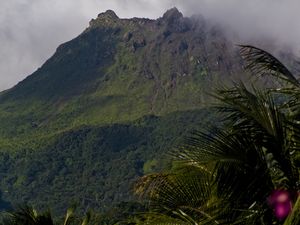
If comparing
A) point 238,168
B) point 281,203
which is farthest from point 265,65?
point 281,203

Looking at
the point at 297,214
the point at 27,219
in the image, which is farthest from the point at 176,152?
the point at 27,219

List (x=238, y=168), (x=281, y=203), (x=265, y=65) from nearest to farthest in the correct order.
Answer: (x=281, y=203), (x=238, y=168), (x=265, y=65)

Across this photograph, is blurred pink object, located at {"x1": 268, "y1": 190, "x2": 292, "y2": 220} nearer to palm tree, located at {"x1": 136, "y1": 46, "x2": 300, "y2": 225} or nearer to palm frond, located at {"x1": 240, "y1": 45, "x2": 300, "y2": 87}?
palm tree, located at {"x1": 136, "y1": 46, "x2": 300, "y2": 225}

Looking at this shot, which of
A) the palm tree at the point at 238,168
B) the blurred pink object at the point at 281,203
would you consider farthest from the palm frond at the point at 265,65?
the blurred pink object at the point at 281,203

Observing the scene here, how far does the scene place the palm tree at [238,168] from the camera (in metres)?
7.17

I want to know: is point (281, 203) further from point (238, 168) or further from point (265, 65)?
point (265, 65)

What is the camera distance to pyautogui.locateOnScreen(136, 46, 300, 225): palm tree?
7.17 m

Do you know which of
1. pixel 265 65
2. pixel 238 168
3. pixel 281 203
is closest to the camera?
pixel 281 203

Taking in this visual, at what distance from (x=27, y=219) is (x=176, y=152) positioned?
548cm

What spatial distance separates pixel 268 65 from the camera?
26.4 feet

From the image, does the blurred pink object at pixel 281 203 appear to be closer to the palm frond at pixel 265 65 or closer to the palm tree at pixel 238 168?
the palm tree at pixel 238 168

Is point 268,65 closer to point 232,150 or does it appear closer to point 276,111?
point 276,111

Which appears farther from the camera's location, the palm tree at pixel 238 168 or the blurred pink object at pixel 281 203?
the palm tree at pixel 238 168

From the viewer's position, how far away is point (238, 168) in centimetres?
718
